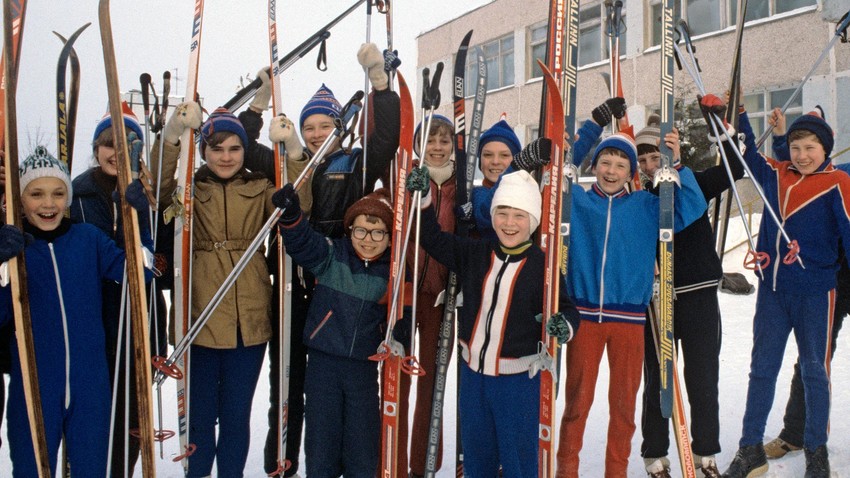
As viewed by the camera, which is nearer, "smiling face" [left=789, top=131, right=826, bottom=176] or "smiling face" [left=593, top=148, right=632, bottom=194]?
"smiling face" [left=593, top=148, right=632, bottom=194]

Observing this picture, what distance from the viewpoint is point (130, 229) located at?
82.7 inches

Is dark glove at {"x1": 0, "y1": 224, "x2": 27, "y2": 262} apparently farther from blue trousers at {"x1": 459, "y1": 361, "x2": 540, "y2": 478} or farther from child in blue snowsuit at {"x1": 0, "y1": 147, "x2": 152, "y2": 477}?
blue trousers at {"x1": 459, "y1": 361, "x2": 540, "y2": 478}

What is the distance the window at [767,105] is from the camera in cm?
1075

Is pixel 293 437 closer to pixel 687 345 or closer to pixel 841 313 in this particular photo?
pixel 687 345

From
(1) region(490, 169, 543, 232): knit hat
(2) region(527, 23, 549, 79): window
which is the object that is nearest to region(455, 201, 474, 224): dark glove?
(1) region(490, 169, 543, 232): knit hat

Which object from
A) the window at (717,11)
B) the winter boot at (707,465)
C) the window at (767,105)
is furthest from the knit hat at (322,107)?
the window at (767,105)

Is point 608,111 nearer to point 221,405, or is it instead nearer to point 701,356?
point 701,356

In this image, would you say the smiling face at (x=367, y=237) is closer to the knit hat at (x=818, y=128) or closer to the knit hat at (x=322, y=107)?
the knit hat at (x=322, y=107)

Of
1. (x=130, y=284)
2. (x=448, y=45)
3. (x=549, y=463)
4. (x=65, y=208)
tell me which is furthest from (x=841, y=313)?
(x=448, y=45)

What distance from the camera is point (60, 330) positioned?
207 centimetres

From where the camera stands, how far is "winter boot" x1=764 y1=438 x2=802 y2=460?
10.3 feet

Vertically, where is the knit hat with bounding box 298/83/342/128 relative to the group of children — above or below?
above

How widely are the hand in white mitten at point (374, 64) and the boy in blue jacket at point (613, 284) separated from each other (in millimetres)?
993

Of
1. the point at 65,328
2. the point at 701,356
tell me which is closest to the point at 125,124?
the point at 65,328
